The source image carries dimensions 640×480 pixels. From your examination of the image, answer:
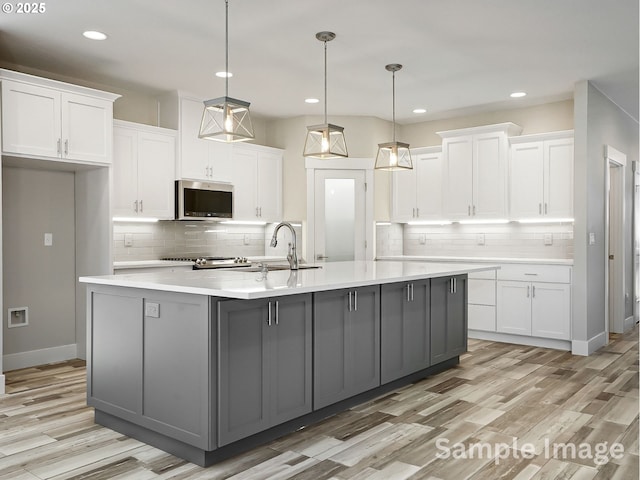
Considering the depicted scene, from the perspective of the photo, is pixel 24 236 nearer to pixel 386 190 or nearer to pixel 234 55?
pixel 234 55

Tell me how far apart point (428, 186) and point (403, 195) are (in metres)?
0.37

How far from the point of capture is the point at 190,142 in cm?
582

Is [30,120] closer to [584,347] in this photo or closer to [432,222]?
[432,222]

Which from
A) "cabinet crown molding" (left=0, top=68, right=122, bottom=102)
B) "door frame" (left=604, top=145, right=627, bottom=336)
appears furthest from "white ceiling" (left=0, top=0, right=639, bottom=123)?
"door frame" (left=604, top=145, right=627, bottom=336)

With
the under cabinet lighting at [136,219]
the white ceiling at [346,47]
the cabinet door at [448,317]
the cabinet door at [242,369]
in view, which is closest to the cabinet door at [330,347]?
the cabinet door at [242,369]

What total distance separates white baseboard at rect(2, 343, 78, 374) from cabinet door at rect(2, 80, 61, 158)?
5.92ft

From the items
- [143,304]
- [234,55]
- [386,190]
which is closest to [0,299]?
[143,304]

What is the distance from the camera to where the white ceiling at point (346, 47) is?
3.65m

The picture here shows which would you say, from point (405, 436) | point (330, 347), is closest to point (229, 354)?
point (330, 347)

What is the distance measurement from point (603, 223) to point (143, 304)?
490 cm

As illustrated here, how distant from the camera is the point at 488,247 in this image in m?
6.73

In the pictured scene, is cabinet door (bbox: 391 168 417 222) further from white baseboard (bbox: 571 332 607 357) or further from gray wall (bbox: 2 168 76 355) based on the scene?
gray wall (bbox: 2 168 76 355)

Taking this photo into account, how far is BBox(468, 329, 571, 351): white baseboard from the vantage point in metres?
5.62

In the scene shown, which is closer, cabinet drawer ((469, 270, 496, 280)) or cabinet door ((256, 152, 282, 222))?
cabinet drawer ((469, 270, 496, 280))
